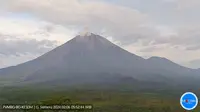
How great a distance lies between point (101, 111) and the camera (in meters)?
87.5

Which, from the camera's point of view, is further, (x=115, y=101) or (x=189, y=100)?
(x=115, y=101)

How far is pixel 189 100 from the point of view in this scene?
7691 millimetres

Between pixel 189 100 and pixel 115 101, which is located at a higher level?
pixel 115 101

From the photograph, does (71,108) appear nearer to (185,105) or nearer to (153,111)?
(185,105)

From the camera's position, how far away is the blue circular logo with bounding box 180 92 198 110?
24.7 feet

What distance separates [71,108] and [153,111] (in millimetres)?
76066

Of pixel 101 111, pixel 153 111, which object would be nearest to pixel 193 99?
pixel 101 111

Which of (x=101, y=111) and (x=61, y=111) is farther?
(x=101, y=111)

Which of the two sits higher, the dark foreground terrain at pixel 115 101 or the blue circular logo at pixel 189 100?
the dark foreground terrain at pixel 115 101

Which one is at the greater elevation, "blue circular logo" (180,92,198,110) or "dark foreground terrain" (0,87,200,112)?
"dark foreground terrain" (0,87,200,112)

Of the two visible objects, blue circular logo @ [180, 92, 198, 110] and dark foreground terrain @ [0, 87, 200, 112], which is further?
dark foreground terrain @ [0, 87, 200, 112]

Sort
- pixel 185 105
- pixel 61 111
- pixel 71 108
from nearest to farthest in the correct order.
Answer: pixel 185 105 → pixel 61 111 → pixel 71 108

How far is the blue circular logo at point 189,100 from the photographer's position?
7.54m

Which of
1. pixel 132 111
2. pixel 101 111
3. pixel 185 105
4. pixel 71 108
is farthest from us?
pixel 132 111
